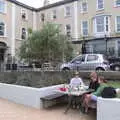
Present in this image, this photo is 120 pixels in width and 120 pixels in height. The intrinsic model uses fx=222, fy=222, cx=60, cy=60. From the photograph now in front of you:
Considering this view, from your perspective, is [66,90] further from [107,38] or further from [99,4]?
[99,4]

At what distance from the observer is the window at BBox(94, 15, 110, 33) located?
88.7 ft

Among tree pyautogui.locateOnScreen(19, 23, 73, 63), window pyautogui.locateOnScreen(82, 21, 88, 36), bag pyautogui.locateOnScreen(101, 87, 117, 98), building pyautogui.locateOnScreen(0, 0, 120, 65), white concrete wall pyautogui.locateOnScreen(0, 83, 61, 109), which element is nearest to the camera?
bag pyautogui.locateOnScreen(101, 87, 117, 98)

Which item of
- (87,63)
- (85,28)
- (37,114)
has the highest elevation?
(85,28)

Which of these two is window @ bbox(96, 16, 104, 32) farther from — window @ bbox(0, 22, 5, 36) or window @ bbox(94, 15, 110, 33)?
window @ bbox(0, 22, 5, 36)

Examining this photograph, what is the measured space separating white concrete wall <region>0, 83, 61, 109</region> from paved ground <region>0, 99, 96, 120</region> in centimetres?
31

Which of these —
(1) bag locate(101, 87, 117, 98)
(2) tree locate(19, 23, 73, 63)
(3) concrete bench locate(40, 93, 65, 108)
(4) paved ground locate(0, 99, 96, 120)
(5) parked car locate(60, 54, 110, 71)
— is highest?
(2) tree locate(19, 23, 73, 63)

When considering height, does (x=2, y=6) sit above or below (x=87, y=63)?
above

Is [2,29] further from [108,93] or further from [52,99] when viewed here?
[108,93]

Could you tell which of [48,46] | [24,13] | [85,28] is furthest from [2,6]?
[48,46]

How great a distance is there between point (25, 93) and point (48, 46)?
423 inches

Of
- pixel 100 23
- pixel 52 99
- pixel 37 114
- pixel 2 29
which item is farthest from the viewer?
pixel 2 29

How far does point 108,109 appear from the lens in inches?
235

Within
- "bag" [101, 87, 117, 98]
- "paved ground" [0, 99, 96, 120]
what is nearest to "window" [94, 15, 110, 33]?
"paved ground" [0, 99, 96, 120]

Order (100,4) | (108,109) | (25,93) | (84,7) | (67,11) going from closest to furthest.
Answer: (108,109)
(25,93)
(100,4)
(84,7)
(67,11)
